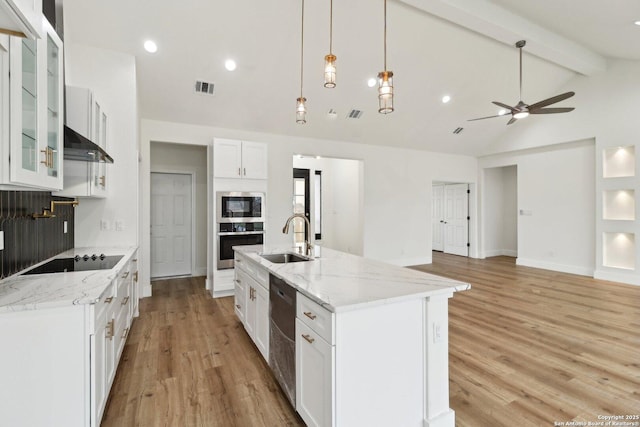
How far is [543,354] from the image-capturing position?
2.83 meters

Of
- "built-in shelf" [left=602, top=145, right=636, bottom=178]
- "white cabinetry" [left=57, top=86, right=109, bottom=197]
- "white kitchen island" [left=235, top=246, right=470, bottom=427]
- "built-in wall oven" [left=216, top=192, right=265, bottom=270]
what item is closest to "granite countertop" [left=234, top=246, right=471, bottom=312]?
"white kitchen island" [left=235, top=246, right=470, bottom=427]

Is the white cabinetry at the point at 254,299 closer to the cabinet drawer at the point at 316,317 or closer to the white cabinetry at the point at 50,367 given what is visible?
the cabinet drawer at the point at 316,317

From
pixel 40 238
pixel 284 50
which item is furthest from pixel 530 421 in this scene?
pixel 284 50

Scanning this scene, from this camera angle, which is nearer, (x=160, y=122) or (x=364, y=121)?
(x=160, y=122)

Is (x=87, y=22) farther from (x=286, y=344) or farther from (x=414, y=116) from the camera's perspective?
(x=414, y=116)

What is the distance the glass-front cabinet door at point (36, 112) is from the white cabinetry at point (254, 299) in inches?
58.7

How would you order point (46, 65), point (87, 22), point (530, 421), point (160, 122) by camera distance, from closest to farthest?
point (46, 65) < point (530, 421) < point (87, 22) < point (160, 122)

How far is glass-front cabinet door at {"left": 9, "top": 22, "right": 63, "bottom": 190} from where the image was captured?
1411mm

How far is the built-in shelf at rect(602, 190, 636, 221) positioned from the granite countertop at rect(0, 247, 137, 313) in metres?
7.79

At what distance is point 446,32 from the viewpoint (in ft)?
14.2

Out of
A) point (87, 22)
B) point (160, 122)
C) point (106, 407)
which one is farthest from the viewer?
point (160, 122)

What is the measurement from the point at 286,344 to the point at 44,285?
1.49 metres

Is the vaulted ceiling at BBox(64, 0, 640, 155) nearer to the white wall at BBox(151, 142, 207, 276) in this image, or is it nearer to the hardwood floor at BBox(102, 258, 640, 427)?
the white wall at BBox(151, 142, 207, 276)

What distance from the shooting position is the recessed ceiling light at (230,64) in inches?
161
